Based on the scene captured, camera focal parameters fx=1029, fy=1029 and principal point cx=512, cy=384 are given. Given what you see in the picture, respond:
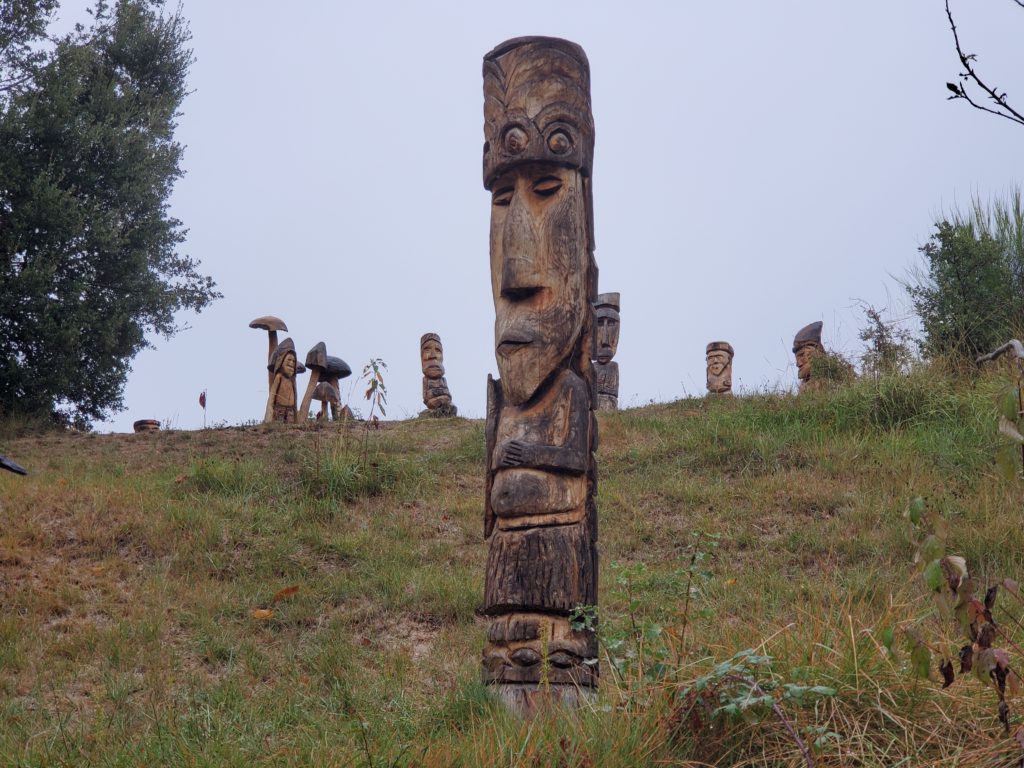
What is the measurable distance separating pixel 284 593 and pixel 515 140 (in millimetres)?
3952

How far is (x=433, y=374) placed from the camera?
1866 centimetres

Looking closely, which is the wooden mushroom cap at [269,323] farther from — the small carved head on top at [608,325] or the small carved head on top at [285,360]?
the small carved head on top at [608,325]

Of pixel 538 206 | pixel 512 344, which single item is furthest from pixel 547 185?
pixel 512 344

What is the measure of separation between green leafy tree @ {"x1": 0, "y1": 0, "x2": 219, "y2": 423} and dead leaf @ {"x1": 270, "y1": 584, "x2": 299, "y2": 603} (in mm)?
8450

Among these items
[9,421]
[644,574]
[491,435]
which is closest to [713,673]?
[644,574]

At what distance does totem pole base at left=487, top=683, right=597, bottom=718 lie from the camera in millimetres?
4230

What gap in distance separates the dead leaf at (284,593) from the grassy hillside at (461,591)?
1.1 inches

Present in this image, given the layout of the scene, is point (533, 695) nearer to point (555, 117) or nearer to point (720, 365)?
point (555, 117)

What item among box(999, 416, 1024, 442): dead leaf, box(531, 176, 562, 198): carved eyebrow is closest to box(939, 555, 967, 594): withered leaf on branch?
box(999, 416, 1024, 442): dead leaf

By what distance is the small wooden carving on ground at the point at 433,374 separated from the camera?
1816 cm

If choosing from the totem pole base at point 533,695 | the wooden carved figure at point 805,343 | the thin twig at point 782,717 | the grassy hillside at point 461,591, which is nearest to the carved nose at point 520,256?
the grassy hillside at point 461,591

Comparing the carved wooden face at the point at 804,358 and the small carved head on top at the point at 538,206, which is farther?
the carved wooden face at the point at 804,358

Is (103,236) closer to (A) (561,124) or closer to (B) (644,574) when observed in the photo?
(A) (561,124)

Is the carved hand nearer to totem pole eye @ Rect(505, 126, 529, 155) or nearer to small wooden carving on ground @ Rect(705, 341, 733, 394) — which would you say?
totem pole eye @ Rect(505, 126, 529, 155)
